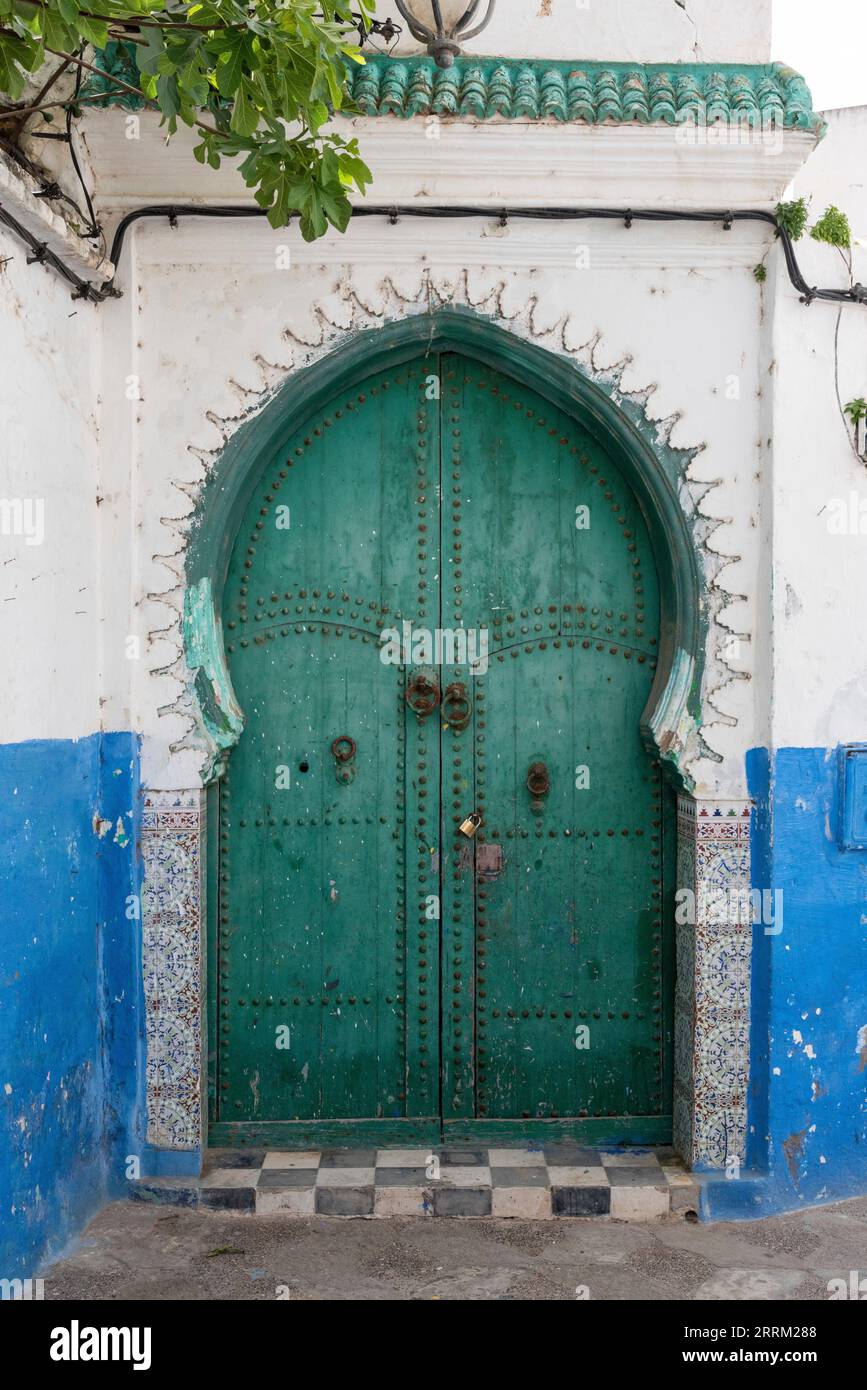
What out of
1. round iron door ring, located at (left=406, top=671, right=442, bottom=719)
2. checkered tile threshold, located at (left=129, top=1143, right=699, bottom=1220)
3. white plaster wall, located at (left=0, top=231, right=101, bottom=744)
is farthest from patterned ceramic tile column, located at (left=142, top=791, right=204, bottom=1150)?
round iron door ring, located at (left=406, top=671, right=442, bottom=719)

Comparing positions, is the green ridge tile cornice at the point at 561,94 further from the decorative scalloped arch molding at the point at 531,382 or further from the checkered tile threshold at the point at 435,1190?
the checkered tile threshold at the point at 435,1190

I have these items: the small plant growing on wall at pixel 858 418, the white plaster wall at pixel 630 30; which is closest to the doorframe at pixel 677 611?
the small plant growing on wall at pixel 858 418

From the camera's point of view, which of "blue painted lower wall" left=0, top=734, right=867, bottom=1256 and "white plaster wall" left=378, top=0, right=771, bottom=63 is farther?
"white plaster wall" left=378, top=0, right=771, bottom=63

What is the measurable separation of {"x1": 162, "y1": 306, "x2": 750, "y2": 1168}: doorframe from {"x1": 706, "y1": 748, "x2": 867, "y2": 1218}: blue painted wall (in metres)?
0.10

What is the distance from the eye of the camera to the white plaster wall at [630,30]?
13.7 ft

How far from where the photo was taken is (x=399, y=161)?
157 inches

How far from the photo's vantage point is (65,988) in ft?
12.5

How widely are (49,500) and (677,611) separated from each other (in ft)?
6.75

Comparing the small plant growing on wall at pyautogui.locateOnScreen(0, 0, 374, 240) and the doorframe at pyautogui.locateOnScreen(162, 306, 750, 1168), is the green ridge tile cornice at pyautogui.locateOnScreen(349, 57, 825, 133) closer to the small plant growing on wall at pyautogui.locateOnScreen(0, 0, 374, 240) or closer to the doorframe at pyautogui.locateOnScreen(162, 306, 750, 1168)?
the small plant growing on wall at pyautogui.locateOnScreen(0, 0, 374, 240)

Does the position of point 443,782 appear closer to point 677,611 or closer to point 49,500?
point 677,611

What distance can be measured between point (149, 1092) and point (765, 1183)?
6.67 ft

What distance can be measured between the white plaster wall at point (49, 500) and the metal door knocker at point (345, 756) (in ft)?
2.68

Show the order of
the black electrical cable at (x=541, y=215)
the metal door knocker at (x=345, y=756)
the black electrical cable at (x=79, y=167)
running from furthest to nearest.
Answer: the metal door knocker at (x=345, y=756)
the black electrical cable at (x=541, y=215)
the black electrical cable at (x=79, y=167)

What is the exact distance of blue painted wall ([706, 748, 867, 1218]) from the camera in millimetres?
4125
